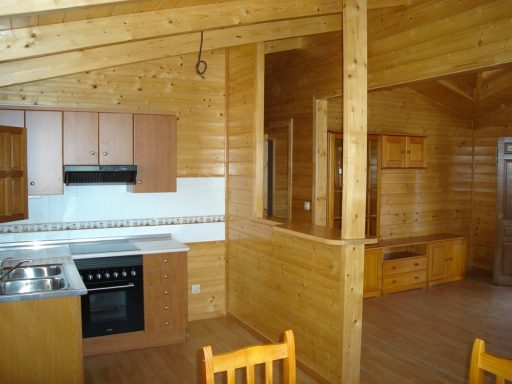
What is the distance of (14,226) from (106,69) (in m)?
1.67

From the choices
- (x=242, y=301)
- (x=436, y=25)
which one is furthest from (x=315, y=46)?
(x=242, y=301)

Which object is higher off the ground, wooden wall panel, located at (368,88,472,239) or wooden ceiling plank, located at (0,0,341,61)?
wooden ceiling plank, located at (0,0,341,61)

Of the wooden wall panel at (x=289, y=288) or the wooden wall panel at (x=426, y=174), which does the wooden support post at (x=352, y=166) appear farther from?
the wooden wall panel at (x=426, y=174)

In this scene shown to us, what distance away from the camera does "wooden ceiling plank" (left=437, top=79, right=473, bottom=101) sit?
21.0ft

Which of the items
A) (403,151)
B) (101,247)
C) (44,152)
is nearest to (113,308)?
(101,247)

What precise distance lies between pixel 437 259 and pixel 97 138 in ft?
15.7

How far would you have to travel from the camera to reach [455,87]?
6.52 m

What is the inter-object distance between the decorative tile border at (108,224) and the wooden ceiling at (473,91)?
333 cm

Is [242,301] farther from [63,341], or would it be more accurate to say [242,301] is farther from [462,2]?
[462,2]

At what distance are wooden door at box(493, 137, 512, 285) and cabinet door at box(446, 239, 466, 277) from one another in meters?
0.43

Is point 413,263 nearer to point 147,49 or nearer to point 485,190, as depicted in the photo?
point 485,190

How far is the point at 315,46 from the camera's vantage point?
207 inches

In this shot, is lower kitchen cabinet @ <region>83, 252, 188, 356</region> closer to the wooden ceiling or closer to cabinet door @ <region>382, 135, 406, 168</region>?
cabinet door @ <region>382, 135, 406, 168</region>

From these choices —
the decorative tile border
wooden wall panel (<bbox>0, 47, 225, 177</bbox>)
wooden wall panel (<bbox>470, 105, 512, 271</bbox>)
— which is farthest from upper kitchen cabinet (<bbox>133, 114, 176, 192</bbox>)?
wooden wall panel (<bbox>470, 105, 512, 271</bbox>)
